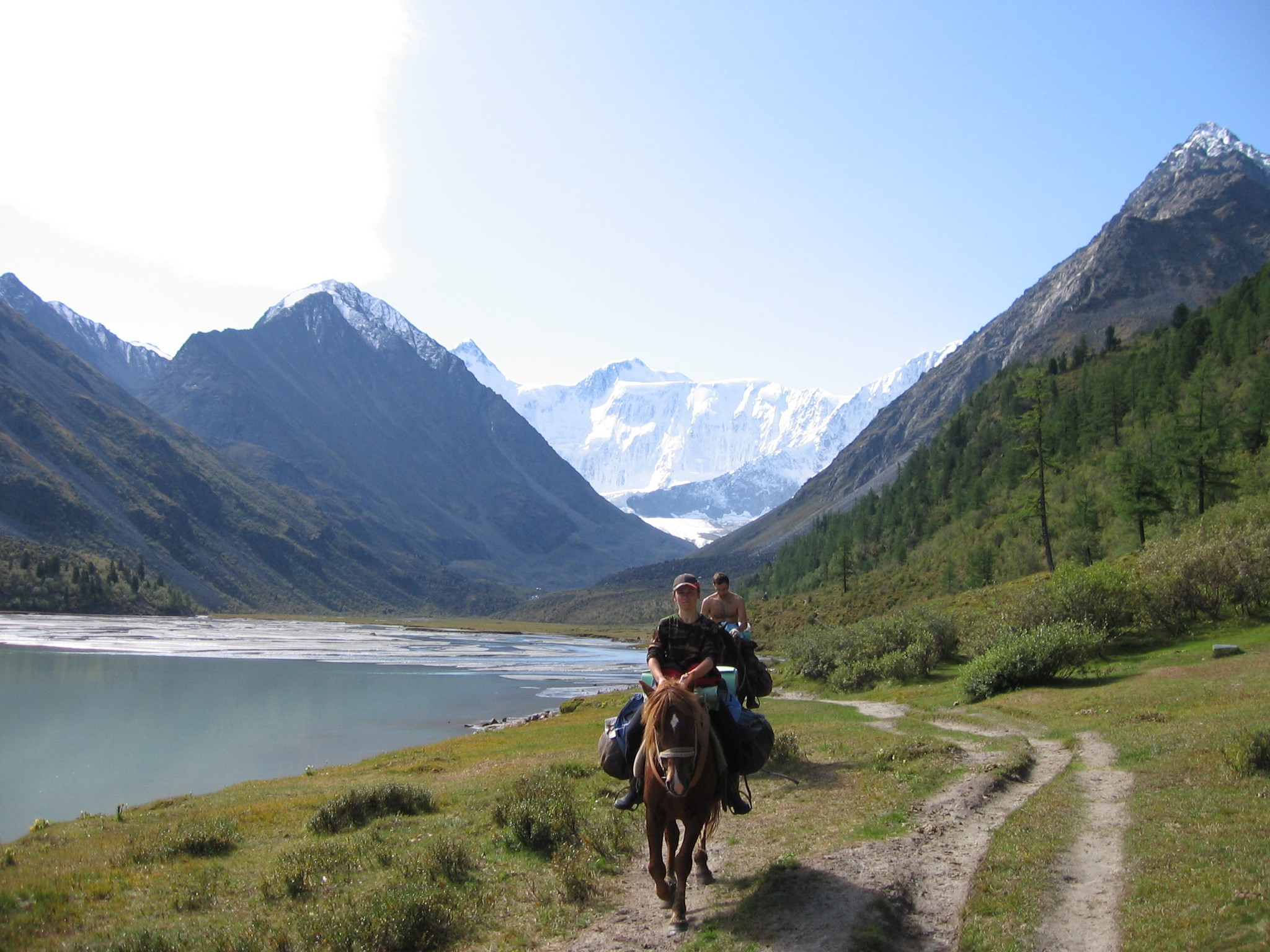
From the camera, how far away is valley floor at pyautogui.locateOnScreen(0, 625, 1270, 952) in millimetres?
8602

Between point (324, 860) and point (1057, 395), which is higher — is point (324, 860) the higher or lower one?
the lower one

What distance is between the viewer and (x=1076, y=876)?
9922 mm

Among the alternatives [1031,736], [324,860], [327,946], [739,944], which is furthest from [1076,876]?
[1031,736]

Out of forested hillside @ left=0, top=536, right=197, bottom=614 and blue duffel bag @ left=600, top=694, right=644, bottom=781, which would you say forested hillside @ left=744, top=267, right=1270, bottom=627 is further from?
forested hillside @ left=0, top=536, right=197, bottom=614

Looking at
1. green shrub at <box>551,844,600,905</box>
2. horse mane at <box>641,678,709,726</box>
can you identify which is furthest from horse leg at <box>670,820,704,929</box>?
green shrub at <box>551,844,600,905</box>

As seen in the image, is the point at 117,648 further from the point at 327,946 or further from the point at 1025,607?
the point at 327,946

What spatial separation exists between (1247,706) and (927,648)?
78.0 ft

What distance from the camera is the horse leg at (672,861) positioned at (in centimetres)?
940

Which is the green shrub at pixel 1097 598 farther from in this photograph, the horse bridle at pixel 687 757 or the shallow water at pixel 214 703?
the shallow water at pixel 214 703

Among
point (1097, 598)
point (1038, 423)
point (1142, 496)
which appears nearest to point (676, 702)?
point (1097, 598)

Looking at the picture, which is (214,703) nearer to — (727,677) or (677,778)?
(727,677)

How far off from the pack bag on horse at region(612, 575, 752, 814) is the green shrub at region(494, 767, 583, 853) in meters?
2.89

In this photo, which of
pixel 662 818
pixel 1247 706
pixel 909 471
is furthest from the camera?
pixel 909 471

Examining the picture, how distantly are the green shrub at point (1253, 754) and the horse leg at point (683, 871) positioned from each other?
995 centimetres
